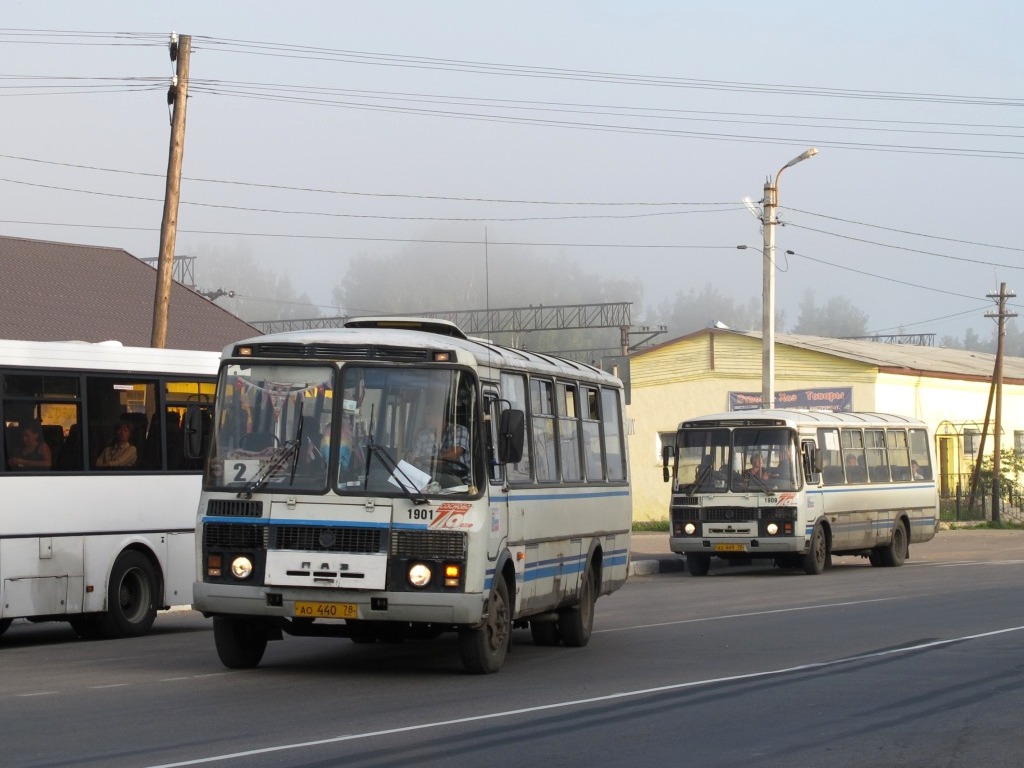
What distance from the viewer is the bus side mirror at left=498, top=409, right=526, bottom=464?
1301cm

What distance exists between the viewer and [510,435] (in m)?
13.0

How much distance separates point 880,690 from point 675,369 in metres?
42.2

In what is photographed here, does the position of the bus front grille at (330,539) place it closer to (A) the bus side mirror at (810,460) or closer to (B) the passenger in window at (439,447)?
(B) the passenger in window at (439,447)

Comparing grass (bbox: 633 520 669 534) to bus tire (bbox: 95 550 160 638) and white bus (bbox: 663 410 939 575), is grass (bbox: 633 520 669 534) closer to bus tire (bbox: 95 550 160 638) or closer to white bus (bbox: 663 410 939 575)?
white bus (bbox: 663 410 939 575)

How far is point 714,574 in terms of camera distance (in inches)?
1222

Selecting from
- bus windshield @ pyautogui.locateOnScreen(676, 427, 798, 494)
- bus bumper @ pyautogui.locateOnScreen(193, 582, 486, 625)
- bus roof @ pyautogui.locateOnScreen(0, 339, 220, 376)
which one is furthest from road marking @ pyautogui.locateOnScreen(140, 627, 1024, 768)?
bus windshield @ pyautogui.locateOnScreen(676, 427, 798, 494)

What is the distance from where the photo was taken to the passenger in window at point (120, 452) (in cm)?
1739

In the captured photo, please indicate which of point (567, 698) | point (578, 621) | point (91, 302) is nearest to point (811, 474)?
point (578, 621)

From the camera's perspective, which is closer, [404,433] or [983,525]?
[404,433]

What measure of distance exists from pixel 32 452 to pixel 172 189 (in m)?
9.96

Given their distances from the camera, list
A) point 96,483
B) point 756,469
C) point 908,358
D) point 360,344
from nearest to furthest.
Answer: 1. point 360,344
2. point 96,483
3. point 756,469
4. point 908,358

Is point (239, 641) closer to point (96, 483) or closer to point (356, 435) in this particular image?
point (356, 435)

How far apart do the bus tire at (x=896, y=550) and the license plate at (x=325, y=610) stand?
860 inches

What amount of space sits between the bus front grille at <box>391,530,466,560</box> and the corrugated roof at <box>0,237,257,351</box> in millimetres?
24656
